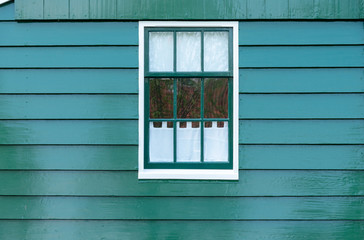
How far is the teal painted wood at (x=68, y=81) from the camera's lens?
2.51 metres

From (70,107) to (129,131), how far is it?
1.91ft

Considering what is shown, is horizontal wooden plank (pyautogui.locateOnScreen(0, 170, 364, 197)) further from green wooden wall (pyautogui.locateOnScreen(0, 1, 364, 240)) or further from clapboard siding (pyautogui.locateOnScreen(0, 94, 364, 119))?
clapboard siding (pyautogui.locateOnScreen(0, 94, 364, 119))

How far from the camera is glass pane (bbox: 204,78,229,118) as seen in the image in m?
2.56

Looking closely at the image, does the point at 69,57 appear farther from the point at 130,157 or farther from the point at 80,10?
the point at 130,157

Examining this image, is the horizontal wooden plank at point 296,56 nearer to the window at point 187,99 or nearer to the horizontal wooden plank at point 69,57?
the window at point 187,99

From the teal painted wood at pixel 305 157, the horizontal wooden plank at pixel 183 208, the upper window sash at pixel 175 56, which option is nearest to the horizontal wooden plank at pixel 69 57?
the upper window sash at pixel 175 56

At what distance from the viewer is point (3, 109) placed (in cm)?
252

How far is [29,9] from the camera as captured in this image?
252cm

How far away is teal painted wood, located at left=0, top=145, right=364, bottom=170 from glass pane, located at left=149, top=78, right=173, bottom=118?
15.7 inches

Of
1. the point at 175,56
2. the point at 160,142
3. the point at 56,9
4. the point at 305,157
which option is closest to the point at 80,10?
the point at 56,9

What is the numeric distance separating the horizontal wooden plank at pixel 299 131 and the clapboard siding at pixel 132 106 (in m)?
0.06

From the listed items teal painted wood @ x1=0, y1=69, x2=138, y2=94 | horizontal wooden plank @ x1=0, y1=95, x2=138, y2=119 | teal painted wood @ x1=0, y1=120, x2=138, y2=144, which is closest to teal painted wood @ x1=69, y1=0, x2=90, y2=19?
teal painted wood @ x1=0, y1=69, x2=138, y2=94

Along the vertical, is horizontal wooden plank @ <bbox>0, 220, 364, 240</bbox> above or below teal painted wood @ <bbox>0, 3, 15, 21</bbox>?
below

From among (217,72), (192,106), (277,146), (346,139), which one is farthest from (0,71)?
(346,139)
